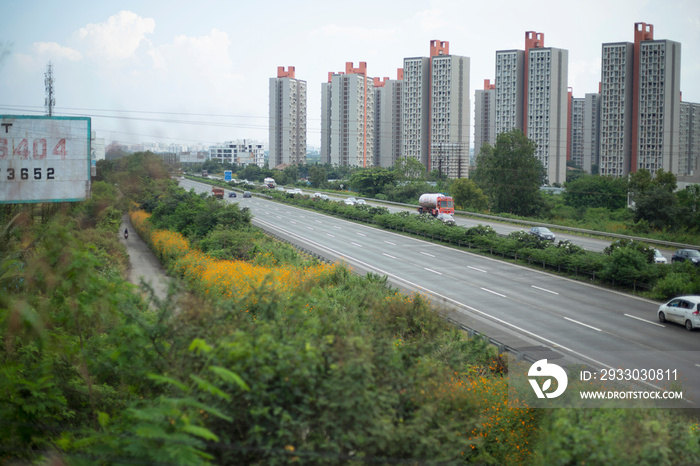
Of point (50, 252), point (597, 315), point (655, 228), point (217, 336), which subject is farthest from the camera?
point (655, 228)

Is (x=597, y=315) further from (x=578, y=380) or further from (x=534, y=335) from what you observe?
(x=578, y=380)

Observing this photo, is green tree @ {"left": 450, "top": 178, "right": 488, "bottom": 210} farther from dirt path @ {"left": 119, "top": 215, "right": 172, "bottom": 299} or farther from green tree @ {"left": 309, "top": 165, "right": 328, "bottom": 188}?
green tree @ {"left": 309, "top": 165, "right": 328, "bottom": 188}

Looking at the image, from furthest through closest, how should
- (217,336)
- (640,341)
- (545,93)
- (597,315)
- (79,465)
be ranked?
(545,93) < (597,315) < (640,341) < (217,336) < (79,465)

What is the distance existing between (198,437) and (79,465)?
3.97ft

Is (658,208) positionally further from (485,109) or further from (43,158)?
(485,109)

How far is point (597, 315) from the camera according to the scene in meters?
17.2

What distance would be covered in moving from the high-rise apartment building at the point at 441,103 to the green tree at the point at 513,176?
36811 mm

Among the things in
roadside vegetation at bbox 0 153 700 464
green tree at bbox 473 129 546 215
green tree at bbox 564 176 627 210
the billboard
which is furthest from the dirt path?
green tree at bbox 564 176 627 210

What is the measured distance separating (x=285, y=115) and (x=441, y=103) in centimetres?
4483

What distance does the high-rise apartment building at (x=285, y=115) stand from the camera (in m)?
129

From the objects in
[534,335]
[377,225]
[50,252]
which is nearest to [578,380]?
[534,335]

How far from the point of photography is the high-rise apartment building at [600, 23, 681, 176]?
72.6m

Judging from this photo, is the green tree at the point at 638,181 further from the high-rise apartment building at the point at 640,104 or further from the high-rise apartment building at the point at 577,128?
the high-rise apartment building at the point at 577,128

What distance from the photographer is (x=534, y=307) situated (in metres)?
18.4
